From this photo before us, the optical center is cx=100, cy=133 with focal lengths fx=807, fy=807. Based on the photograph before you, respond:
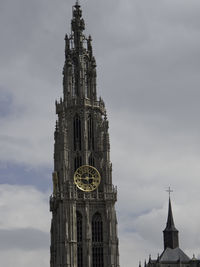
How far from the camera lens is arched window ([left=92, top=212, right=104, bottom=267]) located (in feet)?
450

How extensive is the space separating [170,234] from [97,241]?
41323mm

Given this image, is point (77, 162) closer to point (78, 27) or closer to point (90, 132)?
point (90, 132)

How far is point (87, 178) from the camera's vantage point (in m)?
142

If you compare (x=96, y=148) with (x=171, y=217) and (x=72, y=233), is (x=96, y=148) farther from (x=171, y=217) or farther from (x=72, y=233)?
(x=171, y=217)

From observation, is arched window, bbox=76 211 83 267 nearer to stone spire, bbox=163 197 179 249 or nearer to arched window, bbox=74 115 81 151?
arched window, bbox=74 115 81 151

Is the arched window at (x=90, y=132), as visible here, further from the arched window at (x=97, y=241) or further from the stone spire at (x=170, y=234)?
the stone spire at (x=170, y=234)

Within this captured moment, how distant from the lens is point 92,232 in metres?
139

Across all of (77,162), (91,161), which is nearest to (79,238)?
(77,162)

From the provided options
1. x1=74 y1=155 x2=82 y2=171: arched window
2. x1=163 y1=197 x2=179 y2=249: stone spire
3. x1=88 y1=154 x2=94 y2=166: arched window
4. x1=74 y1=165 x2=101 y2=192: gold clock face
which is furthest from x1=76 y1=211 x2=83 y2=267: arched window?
x1=163 y1=197 x2=179 y2=249: stone spire

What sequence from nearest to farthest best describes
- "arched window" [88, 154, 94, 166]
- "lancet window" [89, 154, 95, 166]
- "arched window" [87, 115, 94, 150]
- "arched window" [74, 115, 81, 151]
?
Answer: "arched window" [88, 154, 94, 166] → "lancet window" [89, 154, 95, 166] → "arched window" [74, 115, 81, 151] → "arched window" [87, 115, 94, 150]

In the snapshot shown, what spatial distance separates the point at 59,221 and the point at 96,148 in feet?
50.7

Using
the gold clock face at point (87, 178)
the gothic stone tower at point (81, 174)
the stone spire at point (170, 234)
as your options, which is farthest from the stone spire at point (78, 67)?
the stone spire at point (170, 234)

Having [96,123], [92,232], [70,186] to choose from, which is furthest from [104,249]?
[96,123]

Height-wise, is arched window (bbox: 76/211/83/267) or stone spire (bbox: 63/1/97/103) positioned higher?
stone spire (bbox: 63/1/97/103)
